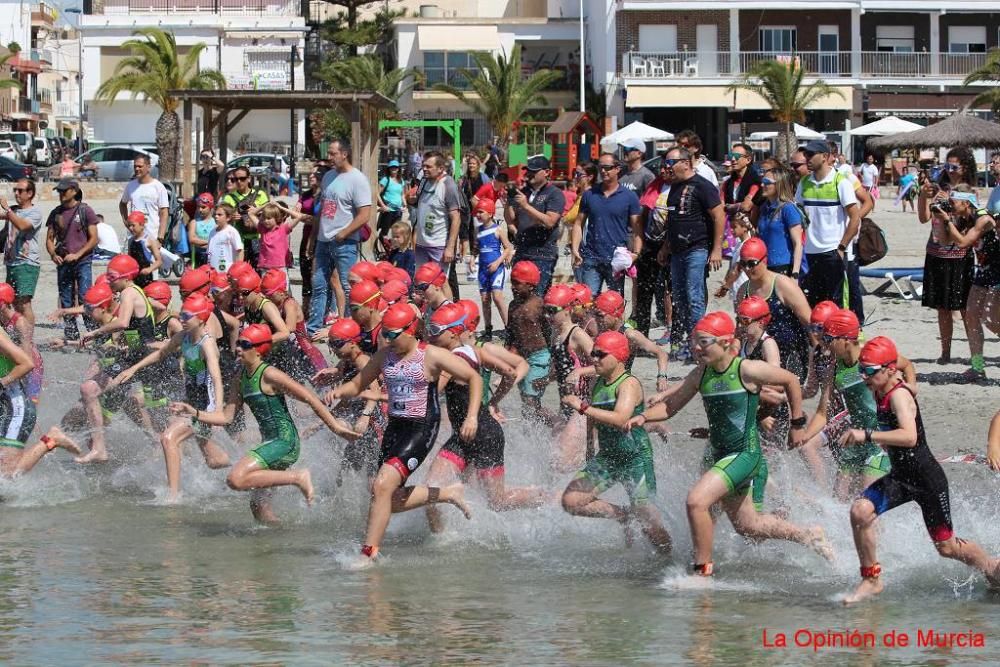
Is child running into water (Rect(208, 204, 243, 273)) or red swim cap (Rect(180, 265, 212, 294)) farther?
child running into water (Rect(208, 204, 243, 273))

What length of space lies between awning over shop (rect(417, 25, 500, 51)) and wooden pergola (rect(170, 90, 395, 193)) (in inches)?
1584

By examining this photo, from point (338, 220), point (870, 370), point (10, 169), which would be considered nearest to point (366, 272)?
point (338, 220)

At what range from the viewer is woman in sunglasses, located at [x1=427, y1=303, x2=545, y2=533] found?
329 inches

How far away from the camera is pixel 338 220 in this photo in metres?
13.4

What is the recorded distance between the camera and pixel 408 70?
191ft

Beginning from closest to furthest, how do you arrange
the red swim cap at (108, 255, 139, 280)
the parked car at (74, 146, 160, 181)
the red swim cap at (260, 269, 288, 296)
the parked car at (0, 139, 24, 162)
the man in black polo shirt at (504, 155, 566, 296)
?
the red swim cap at (260, 269, 288, 296), the red swim cap at (108, 255, 139, 280), the man in black polo shirt at (504, 155, 566, 296), the parked car at (74, 146, 160, 181), the parked car at (0, 139, 24, 162)

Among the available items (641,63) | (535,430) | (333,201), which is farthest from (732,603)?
(641,63)

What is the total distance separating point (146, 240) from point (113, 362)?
5.38 meters

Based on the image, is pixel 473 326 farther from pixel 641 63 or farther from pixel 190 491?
pixel 641 63

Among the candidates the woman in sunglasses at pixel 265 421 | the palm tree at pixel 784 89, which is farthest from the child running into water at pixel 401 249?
the palm tree at pixel 784 89

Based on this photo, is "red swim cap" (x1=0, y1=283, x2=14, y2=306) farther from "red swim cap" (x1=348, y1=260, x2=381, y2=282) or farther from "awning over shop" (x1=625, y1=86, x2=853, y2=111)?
"awning over shop" (x1=625, y1=86, x2=853, y2=111)

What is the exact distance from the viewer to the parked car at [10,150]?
1766 inches

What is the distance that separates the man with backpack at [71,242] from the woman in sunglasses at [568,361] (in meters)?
6.13

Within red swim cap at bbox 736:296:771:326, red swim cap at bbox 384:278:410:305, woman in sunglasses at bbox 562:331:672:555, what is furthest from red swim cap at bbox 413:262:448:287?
red swim cap at bbox 736:296:771:326
